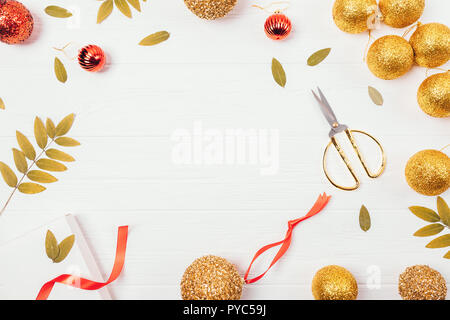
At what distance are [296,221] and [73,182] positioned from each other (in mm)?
520

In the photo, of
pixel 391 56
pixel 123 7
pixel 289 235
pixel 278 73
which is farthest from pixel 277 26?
pixel 289 235

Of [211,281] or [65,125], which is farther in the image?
[65,125]

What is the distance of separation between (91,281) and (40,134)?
356 millimetres

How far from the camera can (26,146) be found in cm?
85

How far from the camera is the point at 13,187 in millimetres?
851

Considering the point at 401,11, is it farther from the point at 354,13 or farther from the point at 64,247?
the point at 64,247

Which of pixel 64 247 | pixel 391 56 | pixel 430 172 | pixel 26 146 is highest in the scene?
pixel 391 56

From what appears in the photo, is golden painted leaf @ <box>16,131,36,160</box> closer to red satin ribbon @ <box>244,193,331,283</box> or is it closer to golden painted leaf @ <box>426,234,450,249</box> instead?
red satin ribbon @ <box>244,193,331,283</box>

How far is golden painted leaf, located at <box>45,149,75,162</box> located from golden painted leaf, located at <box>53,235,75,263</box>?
0.59ft

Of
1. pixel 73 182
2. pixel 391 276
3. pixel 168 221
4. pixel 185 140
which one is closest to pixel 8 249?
pixel 73 182

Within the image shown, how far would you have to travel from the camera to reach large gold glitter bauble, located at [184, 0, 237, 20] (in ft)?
2.45

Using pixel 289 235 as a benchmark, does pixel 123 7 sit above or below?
above

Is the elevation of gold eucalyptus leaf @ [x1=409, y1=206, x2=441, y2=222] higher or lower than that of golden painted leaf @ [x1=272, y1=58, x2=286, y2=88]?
lower

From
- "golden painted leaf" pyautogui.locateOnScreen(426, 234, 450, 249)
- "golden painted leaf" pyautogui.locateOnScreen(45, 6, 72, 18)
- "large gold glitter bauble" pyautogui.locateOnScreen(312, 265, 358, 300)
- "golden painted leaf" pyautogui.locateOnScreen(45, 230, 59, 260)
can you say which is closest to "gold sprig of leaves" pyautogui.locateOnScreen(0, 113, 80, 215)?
"golden painted leaf" pyautogui.locateOnScreen(45, 230, 59, 260)
